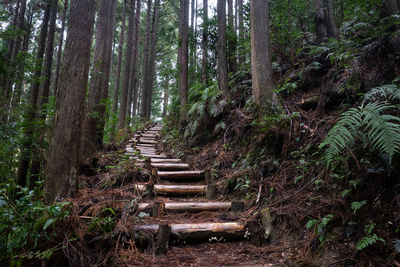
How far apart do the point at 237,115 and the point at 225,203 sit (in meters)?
2.61

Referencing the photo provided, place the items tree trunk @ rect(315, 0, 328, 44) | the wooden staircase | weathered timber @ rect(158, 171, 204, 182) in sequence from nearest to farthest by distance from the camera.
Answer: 1. the wooden staircase
2. weathered timber @ rect(158, 171, 204, 182)
3. tree trunk @ rect(315, 0, 328, 44)

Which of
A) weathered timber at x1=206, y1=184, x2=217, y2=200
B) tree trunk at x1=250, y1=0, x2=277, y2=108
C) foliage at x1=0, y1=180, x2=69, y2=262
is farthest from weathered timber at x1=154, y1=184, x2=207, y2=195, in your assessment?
foliage at x1=0, y1=180, x2=69, y2=262

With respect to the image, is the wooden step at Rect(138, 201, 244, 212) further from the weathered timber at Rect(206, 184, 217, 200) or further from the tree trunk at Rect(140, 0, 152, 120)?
the tree trunk at Rect(140, 0, 152, 120)

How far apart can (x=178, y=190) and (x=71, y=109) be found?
238cm

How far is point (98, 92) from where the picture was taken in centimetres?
734

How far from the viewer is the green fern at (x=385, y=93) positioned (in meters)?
2.62

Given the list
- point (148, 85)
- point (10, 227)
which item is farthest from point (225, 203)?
point (148, 85)

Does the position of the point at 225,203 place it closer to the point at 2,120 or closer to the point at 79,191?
the point at 79,191

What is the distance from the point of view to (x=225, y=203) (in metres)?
3.85

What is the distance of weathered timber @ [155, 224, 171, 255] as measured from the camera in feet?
8.84

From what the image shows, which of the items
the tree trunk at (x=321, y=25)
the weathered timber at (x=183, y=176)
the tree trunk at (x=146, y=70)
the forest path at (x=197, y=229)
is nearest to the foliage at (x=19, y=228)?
the forest path at (x=197, y=229)

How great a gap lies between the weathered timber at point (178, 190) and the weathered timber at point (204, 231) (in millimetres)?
1417

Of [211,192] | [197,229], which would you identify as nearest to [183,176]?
[211,192]

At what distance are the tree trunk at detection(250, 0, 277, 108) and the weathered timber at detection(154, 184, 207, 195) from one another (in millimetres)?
2173
